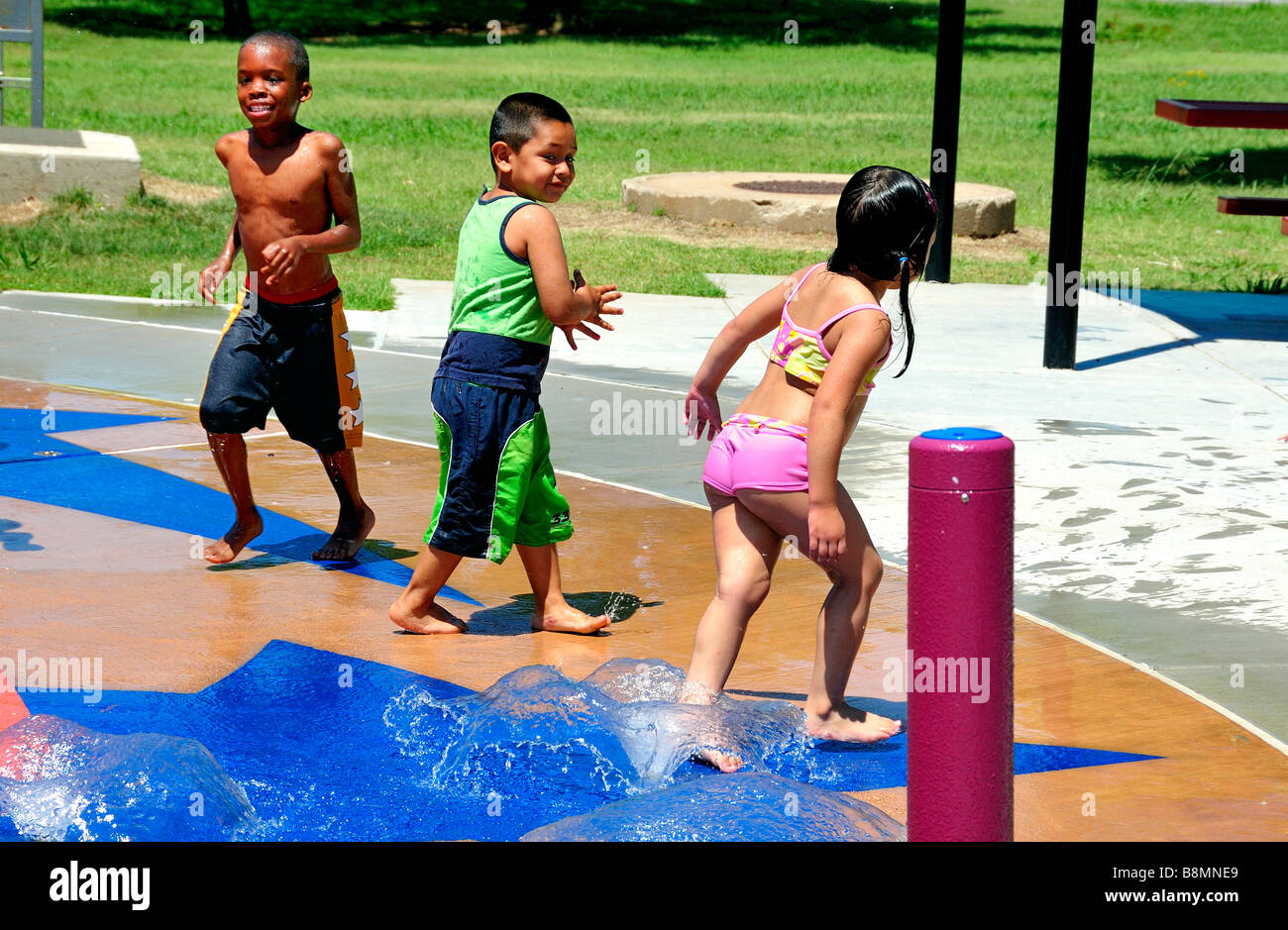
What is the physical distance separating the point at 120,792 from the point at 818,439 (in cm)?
176

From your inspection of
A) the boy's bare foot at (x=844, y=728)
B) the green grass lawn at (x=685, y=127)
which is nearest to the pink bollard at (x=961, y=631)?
the boy's bare foot at (x=844, y=728)

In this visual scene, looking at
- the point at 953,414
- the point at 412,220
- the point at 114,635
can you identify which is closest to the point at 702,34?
the point at 412,220

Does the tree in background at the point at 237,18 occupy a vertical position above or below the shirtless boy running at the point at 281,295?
above

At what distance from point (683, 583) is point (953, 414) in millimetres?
2915

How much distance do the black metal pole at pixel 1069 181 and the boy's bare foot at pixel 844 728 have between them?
Result: 5.37 meters

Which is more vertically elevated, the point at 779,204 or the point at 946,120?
the point at 946,120

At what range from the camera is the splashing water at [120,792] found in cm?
353

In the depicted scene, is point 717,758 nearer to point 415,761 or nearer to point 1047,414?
point 415,761

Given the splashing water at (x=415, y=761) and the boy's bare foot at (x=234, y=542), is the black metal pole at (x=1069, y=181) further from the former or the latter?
the splashing water at (x=415, y=761)

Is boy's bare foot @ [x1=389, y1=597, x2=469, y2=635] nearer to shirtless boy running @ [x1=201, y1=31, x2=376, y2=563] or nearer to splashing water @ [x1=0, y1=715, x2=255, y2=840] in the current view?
shirtless boy running @ [x1=201, y1=31, x2=376, y2=563]

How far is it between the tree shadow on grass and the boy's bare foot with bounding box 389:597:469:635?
36.9 metres

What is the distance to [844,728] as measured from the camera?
4.15 metres

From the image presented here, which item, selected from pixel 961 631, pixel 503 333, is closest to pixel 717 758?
pixel 961 631
